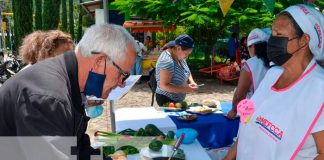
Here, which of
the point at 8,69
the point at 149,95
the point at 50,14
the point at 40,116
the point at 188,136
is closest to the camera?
the point at 40,116

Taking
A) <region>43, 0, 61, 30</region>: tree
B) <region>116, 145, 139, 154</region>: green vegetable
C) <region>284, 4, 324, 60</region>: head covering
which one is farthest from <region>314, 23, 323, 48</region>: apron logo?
<region>43, 0, 61, 30</region>: tree

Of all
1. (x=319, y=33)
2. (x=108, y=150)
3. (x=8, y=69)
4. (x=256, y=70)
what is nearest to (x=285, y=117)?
(x=319, y=33)

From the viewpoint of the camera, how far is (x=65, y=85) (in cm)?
117

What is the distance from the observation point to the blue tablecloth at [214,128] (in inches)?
119

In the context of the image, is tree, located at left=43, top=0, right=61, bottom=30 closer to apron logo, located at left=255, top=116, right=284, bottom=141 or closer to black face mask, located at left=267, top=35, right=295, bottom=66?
black face mask, located at left=267, top=35, right=295, bottom=66

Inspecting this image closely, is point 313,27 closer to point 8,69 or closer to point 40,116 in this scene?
point 40,116

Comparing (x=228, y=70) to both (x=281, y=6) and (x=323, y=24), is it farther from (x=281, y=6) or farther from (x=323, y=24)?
(x=323, y=24)

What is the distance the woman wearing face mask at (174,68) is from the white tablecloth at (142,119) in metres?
0.31

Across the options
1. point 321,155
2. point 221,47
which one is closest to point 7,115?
point 321,155

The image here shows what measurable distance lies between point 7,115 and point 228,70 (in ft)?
28.7

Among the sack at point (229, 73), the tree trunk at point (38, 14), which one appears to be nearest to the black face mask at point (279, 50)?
the sack at point (229, 73)

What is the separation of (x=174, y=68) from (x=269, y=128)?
1.86 meters

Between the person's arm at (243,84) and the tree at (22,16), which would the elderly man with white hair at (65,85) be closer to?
the person's arm at (243,84)

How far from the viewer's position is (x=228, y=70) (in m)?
9.54
